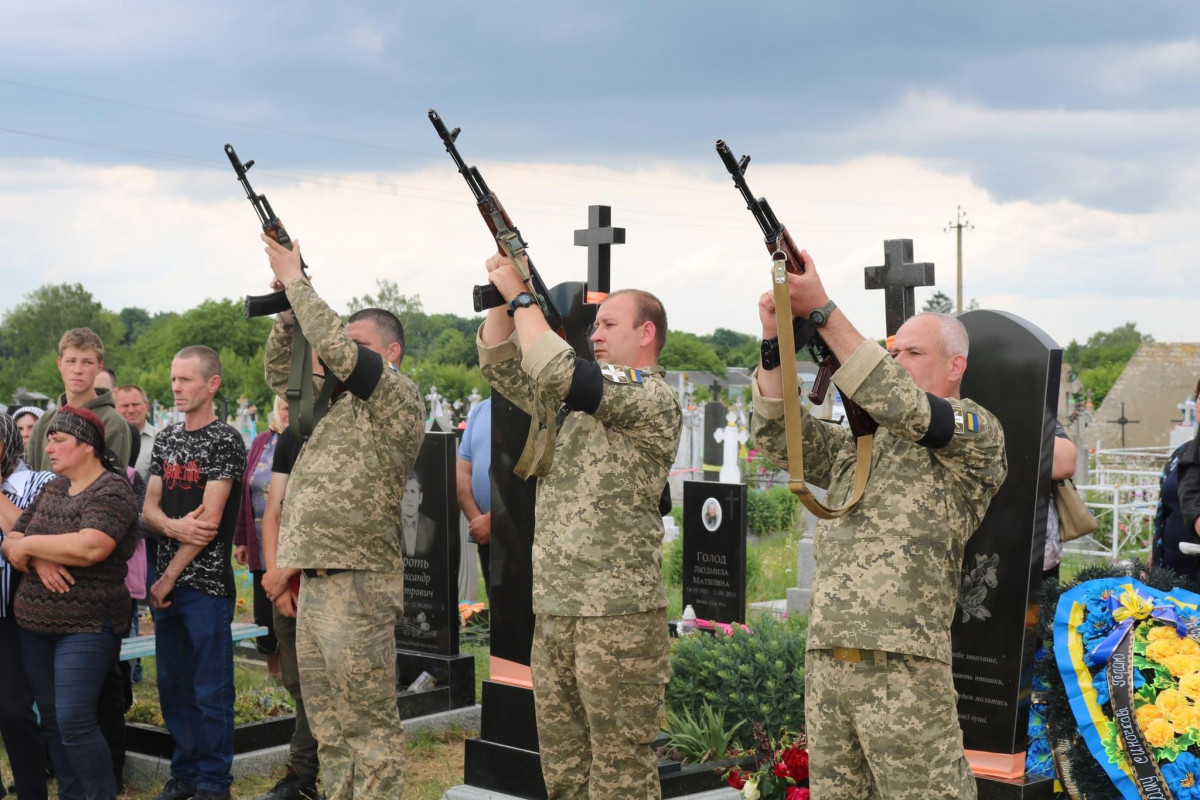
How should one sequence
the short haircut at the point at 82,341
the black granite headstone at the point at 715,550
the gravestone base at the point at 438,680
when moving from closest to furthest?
the short haircut at the point at 82,341
the gravestone base at the point at 438,680
the black granite headstone at the point at 715,550

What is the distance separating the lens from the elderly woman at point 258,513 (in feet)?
22.5

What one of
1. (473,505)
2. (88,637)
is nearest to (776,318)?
(88,637)

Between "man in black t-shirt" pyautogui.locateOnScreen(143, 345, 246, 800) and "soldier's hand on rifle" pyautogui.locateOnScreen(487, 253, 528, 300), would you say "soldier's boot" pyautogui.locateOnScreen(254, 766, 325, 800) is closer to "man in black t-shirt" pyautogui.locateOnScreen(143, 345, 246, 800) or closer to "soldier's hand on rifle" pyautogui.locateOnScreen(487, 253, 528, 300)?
"man in black t-shirt" pyautogui.locateOnScreen(143, 345, 246, 800)

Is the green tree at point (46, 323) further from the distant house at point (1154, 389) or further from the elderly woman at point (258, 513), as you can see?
the elderly woman at point (258, 513)

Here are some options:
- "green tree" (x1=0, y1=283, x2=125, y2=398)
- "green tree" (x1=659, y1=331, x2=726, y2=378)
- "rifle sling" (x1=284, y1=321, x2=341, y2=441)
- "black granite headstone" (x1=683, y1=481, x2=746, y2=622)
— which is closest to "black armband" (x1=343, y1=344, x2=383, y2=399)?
"rifle sling" (x1=284, y1=321, x2=341, y2=441)

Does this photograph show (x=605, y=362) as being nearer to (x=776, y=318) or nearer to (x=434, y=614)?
(x=776, y=318)

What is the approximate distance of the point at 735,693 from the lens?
541 centimetres

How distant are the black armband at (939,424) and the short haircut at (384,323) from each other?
8.21 ft

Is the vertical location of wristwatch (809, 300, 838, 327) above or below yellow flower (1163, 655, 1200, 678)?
above

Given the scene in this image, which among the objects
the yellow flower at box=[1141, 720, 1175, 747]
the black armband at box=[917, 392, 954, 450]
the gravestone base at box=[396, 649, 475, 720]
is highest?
the black armband at box=[917, 392, 954, 450]

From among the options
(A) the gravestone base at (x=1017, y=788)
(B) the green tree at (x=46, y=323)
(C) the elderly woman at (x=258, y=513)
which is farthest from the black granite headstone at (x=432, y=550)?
(B) the green tree at (x=46, y=323)

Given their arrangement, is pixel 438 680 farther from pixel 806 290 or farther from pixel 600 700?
pixel 806 290

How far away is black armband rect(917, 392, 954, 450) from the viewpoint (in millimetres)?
3215

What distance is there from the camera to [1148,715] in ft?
13.9
